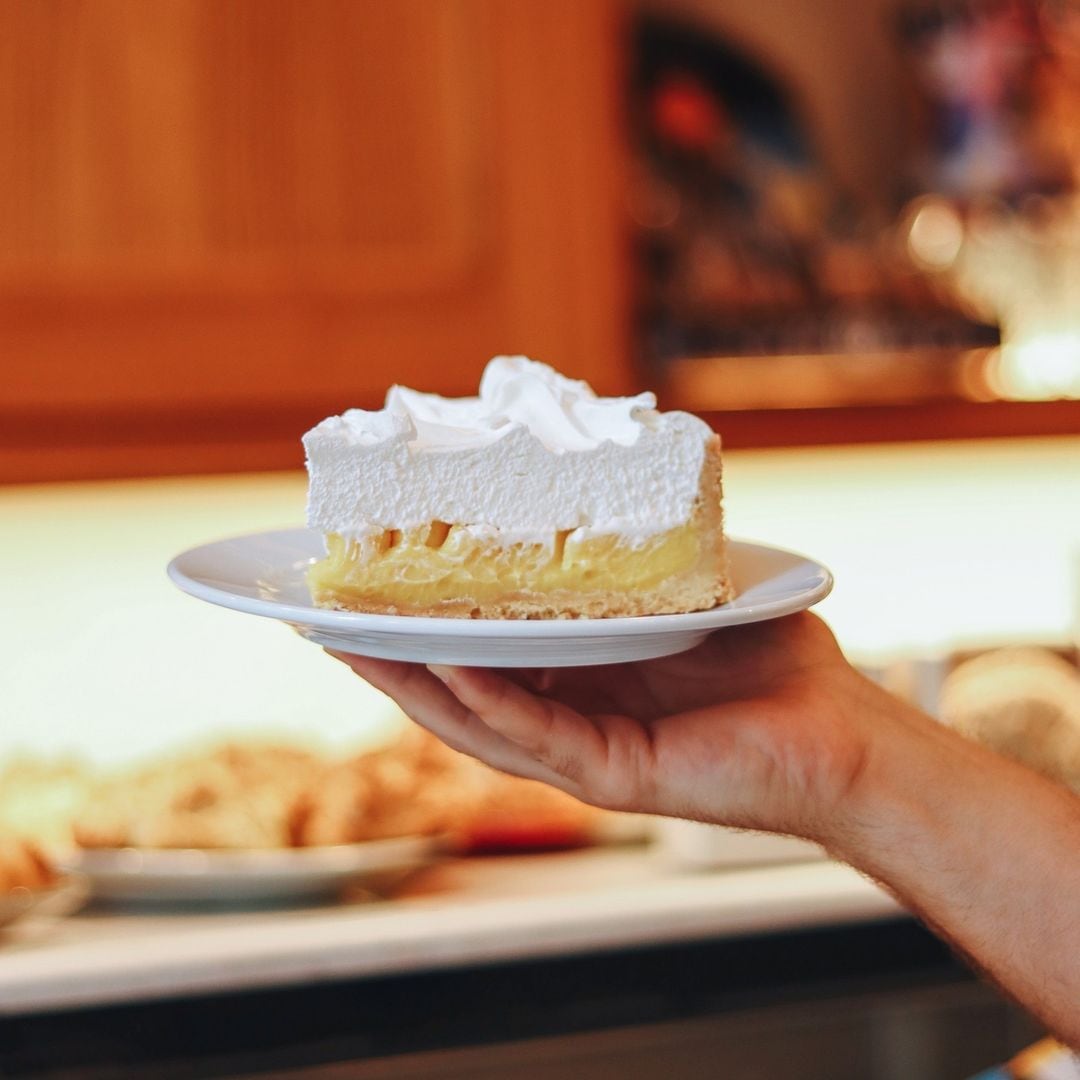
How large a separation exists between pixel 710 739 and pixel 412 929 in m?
0.59

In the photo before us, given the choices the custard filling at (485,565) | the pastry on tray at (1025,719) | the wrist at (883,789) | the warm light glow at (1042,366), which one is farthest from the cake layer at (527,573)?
the warm light glow at (1042,366)

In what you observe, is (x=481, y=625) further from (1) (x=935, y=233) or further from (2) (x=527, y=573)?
(1) (x=935, y=233)

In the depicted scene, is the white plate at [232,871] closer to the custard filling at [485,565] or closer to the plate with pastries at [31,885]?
the plate with pastries at [31,885]

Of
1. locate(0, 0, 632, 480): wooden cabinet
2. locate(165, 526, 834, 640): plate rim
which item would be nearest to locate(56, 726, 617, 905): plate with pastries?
locate(0, 0, 632, 480): wooden cabinet

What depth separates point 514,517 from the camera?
0.79 metres

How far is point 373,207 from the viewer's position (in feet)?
4.39

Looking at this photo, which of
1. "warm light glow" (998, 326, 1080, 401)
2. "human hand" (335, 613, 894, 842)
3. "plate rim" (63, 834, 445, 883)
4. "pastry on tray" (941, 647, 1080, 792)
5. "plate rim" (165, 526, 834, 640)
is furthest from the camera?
"warm light glow" (998, 326, 1080, 401)

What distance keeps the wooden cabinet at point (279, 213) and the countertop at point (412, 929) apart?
0.42m

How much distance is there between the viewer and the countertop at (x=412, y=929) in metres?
1.21

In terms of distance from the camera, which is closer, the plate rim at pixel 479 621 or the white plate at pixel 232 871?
the plate rim at pixel 479 621

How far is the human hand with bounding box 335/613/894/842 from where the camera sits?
0.75 meters

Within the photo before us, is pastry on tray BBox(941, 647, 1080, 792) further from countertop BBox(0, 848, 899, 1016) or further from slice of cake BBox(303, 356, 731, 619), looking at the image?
slice of cake BBox(303, 356, 731, 619)

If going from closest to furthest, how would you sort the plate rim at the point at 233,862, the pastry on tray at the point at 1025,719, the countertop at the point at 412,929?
the countertop at the point at 412,929 → the plate rim at the point at 233,862 → the pastry on tray at the point at 1025,719

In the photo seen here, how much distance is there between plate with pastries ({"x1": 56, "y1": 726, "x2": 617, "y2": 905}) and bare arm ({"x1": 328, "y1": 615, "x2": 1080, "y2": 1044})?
58 centimetres
